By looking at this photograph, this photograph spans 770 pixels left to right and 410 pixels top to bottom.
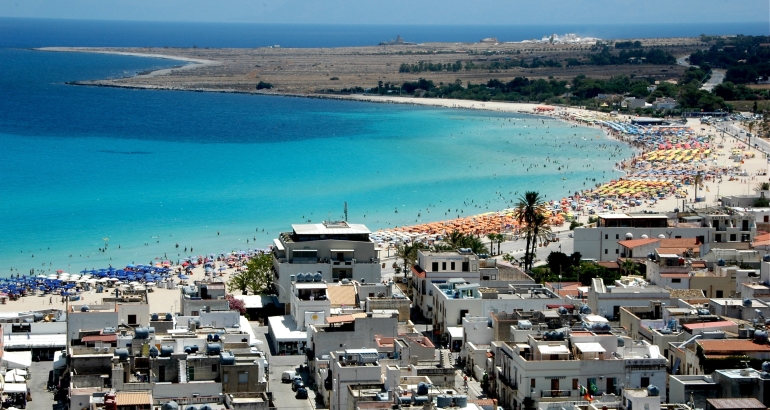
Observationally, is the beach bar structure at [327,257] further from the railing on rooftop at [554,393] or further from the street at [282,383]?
the railing on rooftop at [554,393]

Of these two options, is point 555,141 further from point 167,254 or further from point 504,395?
point 504,395

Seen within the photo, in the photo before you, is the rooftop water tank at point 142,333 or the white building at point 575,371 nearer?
the white building at point 575,371

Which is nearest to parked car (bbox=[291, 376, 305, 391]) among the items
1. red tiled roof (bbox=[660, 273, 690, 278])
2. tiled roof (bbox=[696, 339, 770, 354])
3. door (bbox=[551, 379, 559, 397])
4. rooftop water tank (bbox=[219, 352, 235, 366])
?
rooftop water tank (bbox=[219, 352, 235, 366])

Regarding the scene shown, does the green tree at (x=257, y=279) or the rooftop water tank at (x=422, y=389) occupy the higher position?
the rooftop water tank at (x=422, y=389)

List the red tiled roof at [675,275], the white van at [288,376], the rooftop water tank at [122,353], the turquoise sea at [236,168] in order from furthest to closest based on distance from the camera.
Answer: the turquoise sea at [236,168]
the red tiled roof at [675,275]
the white van at [288,376]
the rooftop water tank at [122,353]

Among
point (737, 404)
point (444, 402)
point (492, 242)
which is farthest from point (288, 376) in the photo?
point (492, 242)

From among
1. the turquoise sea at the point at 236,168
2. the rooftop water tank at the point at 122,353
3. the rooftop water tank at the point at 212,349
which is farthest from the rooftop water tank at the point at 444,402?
the turquoise sea at the point at 236,168

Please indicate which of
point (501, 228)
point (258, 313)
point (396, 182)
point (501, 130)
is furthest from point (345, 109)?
point (258, 313)

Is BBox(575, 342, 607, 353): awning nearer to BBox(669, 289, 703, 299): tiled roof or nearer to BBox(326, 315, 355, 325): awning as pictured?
BBox(326, 315, 355, 325): awning
